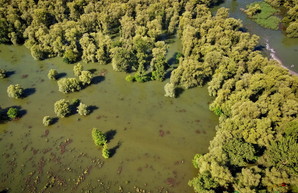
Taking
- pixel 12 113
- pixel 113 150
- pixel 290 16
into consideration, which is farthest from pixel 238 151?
pixel 290 16

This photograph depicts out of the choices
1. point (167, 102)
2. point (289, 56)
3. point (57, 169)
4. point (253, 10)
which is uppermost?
point (253, 10)

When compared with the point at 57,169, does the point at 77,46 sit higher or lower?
higher

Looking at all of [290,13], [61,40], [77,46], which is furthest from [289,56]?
[61,40]

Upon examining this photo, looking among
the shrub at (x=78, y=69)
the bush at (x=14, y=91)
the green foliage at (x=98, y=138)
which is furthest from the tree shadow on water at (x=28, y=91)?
the green foliage at (x=98, y=138)

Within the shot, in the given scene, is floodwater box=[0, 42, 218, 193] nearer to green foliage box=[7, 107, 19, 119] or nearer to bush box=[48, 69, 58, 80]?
green foliage box=[7, 107, 19, 119]

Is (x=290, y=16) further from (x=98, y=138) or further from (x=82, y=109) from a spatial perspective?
(x=98, y=138)

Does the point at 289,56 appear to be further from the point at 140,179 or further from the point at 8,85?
the point at 8,85
